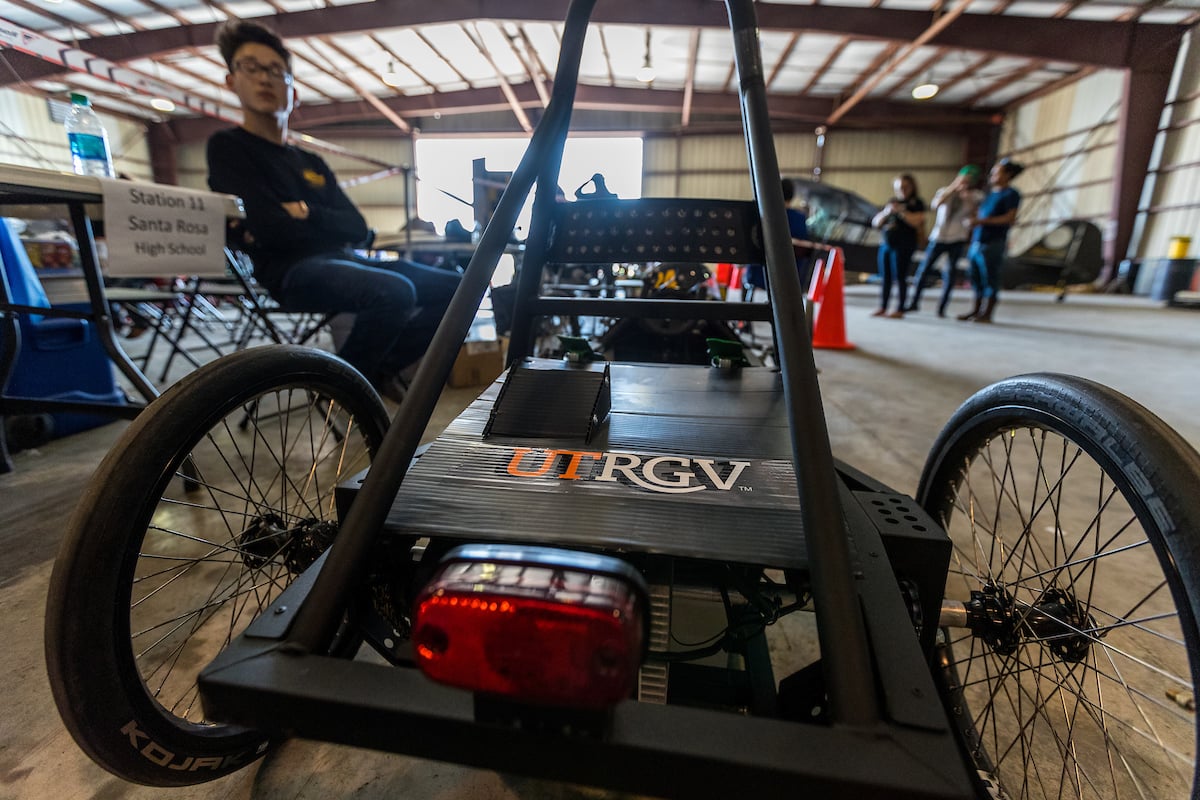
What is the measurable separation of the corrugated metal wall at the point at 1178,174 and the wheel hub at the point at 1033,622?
1183 cm

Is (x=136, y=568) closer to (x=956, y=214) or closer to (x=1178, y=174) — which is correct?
(x=956, y=214)

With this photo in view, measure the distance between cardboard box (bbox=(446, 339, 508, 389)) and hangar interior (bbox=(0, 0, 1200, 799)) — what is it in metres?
0.03

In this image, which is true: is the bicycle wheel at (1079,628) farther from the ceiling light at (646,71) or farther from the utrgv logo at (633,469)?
the ceiling light at (646,71)

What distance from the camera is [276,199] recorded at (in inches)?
77.8

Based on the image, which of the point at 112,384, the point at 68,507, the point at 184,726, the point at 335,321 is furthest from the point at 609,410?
the point at 335,321

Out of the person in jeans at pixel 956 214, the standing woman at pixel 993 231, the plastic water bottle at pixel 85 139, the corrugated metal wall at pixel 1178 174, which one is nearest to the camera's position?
the plastic water bottle at pixel 85 139

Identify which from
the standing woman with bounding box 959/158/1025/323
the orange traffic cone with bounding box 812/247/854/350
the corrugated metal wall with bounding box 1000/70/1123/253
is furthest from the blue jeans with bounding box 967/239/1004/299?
the corrugated metal wall with bounding box 1000/70/1123/253

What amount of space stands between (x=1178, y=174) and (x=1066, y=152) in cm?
289

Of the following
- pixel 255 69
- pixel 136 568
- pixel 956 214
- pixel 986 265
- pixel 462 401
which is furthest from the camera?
pixel 956 214

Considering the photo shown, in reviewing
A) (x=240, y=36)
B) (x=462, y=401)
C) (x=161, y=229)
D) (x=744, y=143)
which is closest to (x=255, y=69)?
(x=240, y=36)

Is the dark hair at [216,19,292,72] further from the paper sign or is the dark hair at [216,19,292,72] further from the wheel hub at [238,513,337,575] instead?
the wheel hub at [238,513,337,575]

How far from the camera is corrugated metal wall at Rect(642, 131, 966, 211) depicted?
1355 cm

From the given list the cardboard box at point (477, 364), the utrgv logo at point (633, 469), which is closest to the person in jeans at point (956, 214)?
the cardboard box at point (477, 364)

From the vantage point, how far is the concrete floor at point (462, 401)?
76 centimetres
